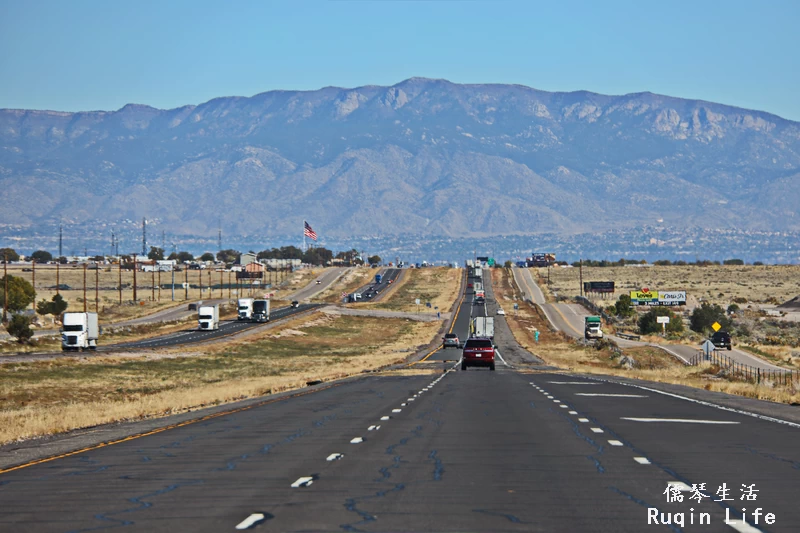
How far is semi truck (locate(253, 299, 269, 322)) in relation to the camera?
11388cm

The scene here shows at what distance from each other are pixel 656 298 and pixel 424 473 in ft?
440

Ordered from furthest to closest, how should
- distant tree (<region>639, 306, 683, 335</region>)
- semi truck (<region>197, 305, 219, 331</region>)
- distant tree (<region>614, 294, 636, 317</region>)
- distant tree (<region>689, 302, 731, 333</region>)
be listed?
distant tree (<region>614, 294, 636, 317</region>) → distant tree (<region>689, 302, 731, 333</region>) → distant tree (<region>639, 306, 683, 335</region>) → semi truck (<region>197, 305, 219, 331</region>)

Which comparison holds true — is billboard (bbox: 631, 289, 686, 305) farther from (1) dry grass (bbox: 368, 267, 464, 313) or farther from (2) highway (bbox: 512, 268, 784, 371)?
(1) dry grass (bbox: 368, 267, 464, 313)

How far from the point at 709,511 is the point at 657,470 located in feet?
10.6

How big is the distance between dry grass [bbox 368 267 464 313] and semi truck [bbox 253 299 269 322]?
3090 cm

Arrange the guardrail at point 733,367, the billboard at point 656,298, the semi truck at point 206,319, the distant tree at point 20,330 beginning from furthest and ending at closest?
the billboard at point 656,298, the semi truck at point 206,319, the distant tree at point 20,330, the guardrail at point 733,367

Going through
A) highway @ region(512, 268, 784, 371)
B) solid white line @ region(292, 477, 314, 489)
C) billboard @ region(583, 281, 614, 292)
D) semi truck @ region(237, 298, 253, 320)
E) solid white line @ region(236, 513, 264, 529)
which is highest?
solid white line @ region(236, 513, 264, 529)

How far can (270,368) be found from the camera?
67125 millimetres

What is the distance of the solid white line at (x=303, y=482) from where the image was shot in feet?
47.1

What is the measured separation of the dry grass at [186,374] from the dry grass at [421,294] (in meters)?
26.5

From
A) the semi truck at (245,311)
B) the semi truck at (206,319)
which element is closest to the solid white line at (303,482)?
the semi truck at (206,319)

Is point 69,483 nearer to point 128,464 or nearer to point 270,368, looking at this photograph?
point 128,464

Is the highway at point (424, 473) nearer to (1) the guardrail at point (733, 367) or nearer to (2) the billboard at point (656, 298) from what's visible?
(1) the guardrail at point (733, 367)

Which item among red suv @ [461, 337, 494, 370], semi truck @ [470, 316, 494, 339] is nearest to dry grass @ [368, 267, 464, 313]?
semi truck @ [470, 316, 494, 339]
